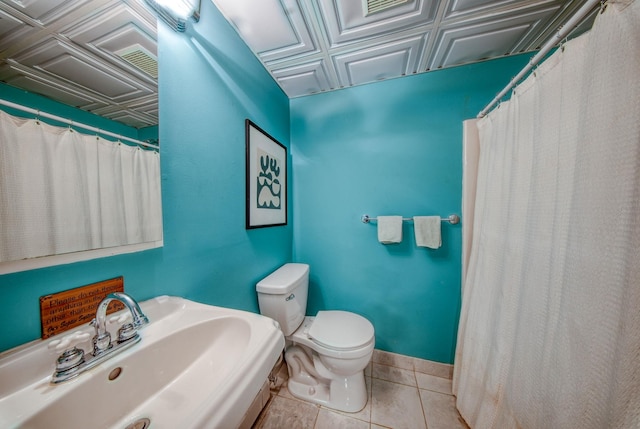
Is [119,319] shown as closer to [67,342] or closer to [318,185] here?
[67,342]

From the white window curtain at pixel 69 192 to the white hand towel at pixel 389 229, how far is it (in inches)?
47.0

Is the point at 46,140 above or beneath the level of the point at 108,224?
above

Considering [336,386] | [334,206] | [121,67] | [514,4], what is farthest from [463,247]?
[121,67]

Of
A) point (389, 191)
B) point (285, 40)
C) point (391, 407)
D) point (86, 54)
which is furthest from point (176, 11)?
point (391, 407)

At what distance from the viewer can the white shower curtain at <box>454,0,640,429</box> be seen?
1.58 feet

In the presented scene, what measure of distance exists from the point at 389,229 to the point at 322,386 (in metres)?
1.08

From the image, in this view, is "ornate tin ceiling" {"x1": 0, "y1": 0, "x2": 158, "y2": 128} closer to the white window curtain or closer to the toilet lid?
the white window curtain

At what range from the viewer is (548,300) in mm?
674

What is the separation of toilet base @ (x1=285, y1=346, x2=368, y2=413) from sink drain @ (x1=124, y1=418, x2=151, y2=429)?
90cm

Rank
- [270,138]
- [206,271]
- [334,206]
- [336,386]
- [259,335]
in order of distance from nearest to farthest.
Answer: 1. [259,335]
2. [206,271]
3. [336,386]
4. [270,138]
5. [334,206]

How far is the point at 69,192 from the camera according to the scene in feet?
1.57

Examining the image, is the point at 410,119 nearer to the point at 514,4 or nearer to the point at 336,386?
the point at 514,4

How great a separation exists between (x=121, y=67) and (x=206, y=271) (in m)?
0.76

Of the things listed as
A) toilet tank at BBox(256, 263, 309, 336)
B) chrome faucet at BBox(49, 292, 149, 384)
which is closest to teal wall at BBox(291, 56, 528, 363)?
toilet tank at BBox(256, 263, 309, 336)
